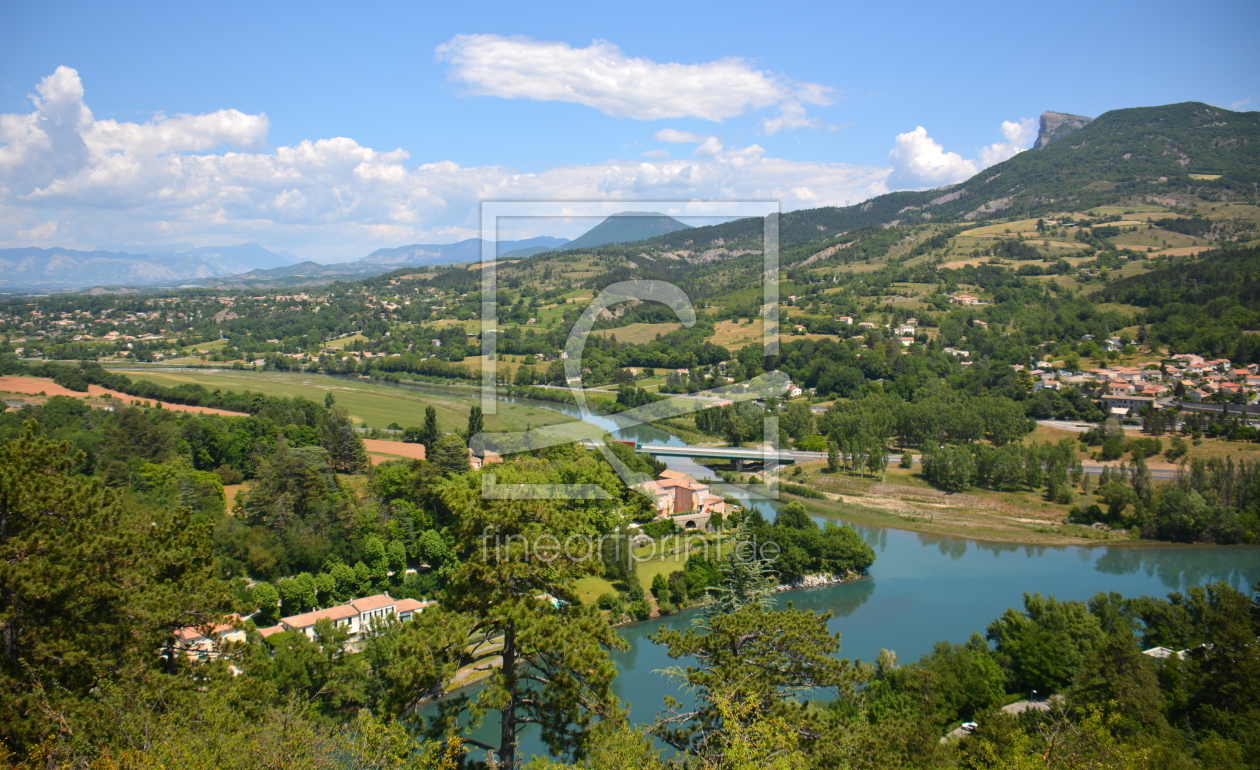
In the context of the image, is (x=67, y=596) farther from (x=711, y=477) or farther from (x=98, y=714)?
(x=711, y=477)

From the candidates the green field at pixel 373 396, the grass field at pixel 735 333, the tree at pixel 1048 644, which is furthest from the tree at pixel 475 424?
the grass field at pixel 735 333

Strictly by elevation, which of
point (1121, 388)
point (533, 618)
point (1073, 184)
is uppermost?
point (1073, 184)

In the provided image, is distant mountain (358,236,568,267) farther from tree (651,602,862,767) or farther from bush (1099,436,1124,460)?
bush (1099,436,1124,460)

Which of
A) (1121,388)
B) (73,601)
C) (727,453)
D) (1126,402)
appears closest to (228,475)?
(727,453)

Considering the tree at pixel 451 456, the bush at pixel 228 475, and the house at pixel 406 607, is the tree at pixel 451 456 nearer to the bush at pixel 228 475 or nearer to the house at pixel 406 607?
the house at pixel 406 607

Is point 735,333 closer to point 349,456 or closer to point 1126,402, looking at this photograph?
point 1126,402

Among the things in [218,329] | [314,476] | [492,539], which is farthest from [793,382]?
[218,329]
